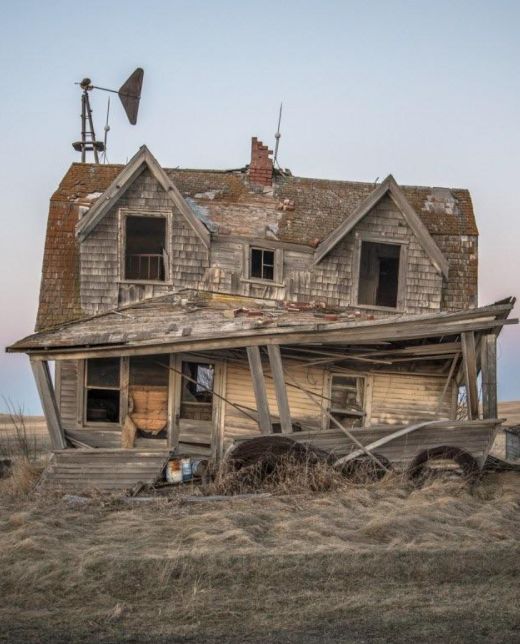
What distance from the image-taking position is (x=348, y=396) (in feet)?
63.6

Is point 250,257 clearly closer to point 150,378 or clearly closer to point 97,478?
point 150,378

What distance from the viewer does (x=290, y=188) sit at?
72.9 ft

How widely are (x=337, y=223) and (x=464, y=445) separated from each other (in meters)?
6.95

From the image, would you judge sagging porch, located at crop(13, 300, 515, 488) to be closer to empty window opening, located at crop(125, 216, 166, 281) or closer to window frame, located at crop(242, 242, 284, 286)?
window frame, located at crop(242, 242, 284, 286)

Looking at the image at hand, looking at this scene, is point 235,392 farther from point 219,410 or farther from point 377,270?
point 377,270

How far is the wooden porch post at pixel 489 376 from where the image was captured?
53.5 feet

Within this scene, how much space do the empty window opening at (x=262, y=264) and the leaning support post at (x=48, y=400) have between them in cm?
552

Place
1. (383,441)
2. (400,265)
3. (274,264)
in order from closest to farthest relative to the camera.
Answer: (383,441), (274,264), (400,265)

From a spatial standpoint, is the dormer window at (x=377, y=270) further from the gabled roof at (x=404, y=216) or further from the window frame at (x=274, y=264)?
the window frame at (x=274, y=264)

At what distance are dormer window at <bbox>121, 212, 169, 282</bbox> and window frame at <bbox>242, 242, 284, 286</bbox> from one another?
1.83 metres

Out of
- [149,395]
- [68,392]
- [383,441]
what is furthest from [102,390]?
[383,441]

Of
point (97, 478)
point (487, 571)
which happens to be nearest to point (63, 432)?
point (97, 478)

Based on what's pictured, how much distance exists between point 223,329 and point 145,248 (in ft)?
16.5

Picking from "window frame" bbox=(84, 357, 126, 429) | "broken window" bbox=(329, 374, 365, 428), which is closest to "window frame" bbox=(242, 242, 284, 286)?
"broken window" bbox=(329, 374, 365, 428)
